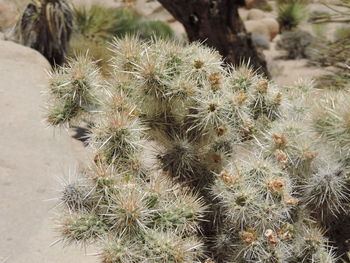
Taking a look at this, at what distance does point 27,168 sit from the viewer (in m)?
5.07

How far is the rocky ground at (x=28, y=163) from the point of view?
408cm

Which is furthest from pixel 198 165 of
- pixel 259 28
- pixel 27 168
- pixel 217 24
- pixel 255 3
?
pixel 255 3

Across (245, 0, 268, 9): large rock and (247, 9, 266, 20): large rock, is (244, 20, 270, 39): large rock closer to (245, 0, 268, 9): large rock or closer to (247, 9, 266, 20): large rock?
(247, 9, 266, 20): large rock

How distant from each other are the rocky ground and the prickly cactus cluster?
48cm

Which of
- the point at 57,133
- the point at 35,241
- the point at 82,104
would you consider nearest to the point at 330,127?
the point at 82,104

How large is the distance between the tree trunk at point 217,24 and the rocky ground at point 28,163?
7.20 ft

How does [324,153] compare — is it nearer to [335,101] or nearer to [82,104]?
[335,101]

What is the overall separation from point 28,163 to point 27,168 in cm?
10

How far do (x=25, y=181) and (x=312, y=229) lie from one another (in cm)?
287

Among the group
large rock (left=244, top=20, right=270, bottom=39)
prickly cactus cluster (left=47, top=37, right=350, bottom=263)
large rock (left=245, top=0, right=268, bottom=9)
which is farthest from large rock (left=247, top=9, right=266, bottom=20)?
prickly cactus cluster (left=47, top=37, right=350, bottom=263)

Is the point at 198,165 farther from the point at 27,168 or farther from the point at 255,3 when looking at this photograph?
the point at 255,3

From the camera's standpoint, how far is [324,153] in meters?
2.91

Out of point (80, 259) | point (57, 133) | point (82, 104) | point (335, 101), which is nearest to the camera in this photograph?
point (335, 101)

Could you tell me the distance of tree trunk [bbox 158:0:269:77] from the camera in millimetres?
7547
